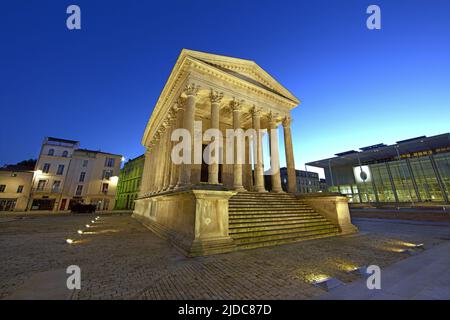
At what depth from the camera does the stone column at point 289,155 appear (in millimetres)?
14162

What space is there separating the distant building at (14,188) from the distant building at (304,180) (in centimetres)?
6331

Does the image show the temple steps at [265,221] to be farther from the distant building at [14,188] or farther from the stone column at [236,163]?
the distant building at [14,188]

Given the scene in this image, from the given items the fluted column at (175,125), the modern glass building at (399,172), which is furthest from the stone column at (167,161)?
the modern glass building at (399,172)

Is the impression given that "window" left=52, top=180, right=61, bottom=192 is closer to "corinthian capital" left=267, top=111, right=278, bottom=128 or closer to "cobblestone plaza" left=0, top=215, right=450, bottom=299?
"cobblestone plaza" left=0, top=215, right=450, bottom=299

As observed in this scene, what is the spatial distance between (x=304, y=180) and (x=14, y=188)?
7434cm

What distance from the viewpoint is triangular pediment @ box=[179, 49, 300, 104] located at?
1227 cm

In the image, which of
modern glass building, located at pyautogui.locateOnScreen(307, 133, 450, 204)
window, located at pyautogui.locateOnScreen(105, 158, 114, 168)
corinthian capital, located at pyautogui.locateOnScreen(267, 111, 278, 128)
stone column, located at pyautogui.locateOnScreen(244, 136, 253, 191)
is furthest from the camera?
window, located at pyautogui.locateOnScreen(105, 158, 114, 168)

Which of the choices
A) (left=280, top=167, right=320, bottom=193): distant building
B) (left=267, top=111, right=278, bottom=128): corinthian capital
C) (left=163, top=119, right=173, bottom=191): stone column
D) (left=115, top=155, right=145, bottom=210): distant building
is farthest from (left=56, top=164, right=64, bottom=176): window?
(left=280, top=167, right=320, bottom=193): distant building

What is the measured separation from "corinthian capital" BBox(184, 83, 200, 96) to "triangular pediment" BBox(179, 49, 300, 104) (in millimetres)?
1830

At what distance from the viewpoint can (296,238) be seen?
8.02 m

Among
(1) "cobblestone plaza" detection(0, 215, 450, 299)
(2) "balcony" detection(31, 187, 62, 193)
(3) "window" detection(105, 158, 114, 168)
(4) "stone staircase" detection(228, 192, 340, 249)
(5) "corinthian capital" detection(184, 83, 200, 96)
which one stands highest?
(3) "window" detection(105, 158, 114, 168)

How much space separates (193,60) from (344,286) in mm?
12889
